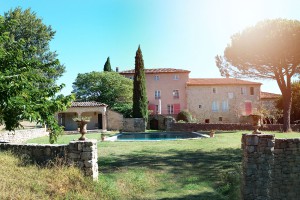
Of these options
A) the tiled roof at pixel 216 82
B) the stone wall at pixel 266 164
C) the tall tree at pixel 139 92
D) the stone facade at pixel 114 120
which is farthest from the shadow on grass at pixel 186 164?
the tiled roof at pixel 216 82

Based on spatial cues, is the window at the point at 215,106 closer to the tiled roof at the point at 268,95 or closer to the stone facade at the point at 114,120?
the tiled roof at the point at 268,95

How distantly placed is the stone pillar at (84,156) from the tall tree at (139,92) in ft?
90.8

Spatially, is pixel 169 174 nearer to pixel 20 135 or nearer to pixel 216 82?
pixel 20 135

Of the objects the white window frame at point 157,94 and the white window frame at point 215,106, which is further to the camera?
the white window frame at point 157,94

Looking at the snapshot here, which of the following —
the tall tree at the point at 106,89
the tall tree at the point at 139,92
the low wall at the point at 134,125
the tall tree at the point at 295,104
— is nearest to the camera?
the low wall at the point at 134,125

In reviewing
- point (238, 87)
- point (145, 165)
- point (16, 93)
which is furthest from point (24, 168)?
point (238, 87)

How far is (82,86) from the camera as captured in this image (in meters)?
45.8

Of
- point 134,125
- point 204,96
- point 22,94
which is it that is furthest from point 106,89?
point 22,94

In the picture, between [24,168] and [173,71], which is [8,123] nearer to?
[24,168]

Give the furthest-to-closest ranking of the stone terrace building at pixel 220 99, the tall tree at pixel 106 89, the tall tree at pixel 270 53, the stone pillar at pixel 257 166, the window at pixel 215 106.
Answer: the window at pixel 215 106 → the stone terrace building at pixel 220 99 → the tall tree at pixel 106 89 → the tall tree at pixel 270 53 → the stone pillar at pixel 257 166

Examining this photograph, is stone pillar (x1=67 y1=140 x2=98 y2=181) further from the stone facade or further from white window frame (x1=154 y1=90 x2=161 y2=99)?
white window frame (x1=154 y1=90 x2=161 y2=99)

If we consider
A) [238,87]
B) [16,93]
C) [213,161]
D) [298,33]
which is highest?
[298,33]

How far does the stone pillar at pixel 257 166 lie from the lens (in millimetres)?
9555

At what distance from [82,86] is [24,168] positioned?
36.8 m
